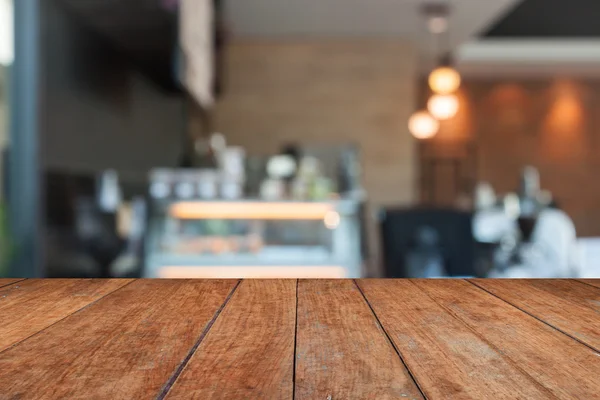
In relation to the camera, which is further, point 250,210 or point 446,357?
point 250,210

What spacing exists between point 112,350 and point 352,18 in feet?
20.4

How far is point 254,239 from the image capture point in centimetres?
329

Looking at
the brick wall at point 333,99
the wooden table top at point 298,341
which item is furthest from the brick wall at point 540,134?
the wooden table top at point 298,341

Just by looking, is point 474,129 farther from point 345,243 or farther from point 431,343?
point 431,343

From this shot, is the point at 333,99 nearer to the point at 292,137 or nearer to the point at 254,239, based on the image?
the point at 292,137

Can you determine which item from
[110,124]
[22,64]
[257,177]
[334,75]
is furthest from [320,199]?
[334,75]

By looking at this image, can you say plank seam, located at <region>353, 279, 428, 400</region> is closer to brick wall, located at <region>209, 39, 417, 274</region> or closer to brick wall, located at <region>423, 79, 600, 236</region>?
brick wall, located at <region>209, 39, 417, 274</region>

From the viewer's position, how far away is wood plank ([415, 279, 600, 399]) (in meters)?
0.63

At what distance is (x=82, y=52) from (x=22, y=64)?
0.65 m

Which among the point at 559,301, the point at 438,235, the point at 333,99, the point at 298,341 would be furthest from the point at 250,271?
the point at 333,99

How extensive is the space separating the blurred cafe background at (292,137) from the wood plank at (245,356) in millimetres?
1541

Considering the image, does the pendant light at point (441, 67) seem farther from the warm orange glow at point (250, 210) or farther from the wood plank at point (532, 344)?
the wood plank at point (532, 344)

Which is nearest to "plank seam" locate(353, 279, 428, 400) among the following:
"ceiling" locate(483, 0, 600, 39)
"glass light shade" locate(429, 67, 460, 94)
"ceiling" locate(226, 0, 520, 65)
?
"glass light shade" locate(429, 67, 460, 94)

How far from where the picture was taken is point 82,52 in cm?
305
